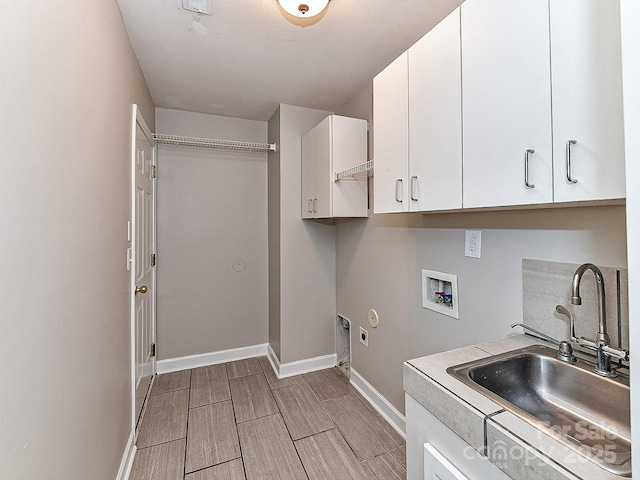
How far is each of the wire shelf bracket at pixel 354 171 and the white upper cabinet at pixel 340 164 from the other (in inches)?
1.3

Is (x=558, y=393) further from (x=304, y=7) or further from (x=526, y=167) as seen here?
(x=304, y=7)

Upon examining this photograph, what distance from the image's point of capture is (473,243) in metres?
1.53

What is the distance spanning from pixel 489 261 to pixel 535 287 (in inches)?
9.2

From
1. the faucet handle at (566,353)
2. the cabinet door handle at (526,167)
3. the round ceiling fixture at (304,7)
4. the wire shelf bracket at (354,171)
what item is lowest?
the faucet handle at (566,353)

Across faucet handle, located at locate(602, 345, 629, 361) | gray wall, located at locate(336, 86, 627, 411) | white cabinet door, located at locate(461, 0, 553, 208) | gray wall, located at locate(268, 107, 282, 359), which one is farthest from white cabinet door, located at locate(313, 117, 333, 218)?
faucet handle, located at locate(602, 345, 629, 361)

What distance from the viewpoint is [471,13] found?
110cm

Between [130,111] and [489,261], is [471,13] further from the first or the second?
[130,111]

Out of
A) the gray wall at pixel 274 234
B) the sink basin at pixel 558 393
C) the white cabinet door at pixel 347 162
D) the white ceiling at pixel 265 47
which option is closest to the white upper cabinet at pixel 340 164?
the white cabinet door at pixel 347 162

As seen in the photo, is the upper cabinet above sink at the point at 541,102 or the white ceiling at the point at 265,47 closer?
the upper cabinet above sink at the point at 541,102

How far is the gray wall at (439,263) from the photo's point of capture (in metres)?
1.13

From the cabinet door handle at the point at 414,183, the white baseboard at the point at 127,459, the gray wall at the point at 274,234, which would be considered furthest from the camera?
the gray wall at the point at 274,234

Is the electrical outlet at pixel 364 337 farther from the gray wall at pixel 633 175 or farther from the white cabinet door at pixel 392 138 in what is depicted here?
the gray wall at pixel 633 175

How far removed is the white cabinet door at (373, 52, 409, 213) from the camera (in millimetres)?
1461

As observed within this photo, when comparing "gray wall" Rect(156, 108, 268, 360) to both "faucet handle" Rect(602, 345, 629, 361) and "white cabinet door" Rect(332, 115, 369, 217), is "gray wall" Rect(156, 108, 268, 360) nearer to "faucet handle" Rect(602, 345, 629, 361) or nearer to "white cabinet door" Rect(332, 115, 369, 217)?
"white cabinet door" Rect(332, 115, 369, 217)
